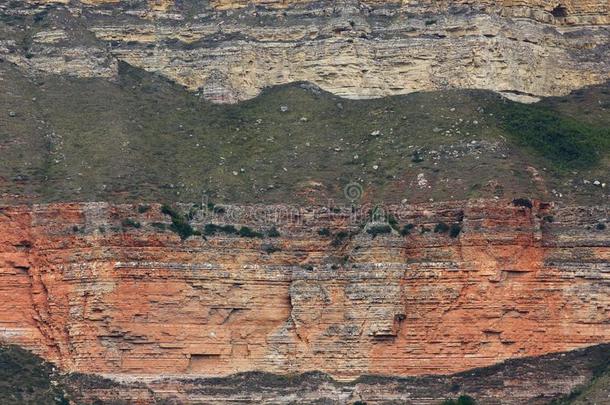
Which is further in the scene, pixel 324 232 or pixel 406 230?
pixel 324 232

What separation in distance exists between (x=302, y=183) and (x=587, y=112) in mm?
13008

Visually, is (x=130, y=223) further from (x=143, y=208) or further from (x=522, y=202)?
(x=522, y=202)

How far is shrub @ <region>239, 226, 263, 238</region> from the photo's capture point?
101 meters

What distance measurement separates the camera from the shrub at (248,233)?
333 ft

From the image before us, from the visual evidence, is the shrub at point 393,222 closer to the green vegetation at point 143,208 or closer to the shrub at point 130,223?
the green vegetation at point 143,208

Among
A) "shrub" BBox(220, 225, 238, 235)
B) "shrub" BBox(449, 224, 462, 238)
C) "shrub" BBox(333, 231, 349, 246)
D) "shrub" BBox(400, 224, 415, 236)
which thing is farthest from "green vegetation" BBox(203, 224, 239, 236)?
"shrub" BBox(449, 224, 462, 238)

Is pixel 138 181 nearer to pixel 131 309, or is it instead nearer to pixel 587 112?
pixel 131 309

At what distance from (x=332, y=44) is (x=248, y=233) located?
505 inches

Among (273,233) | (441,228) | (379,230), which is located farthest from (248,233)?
(441,228)

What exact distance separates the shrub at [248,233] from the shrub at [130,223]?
3.97 metres

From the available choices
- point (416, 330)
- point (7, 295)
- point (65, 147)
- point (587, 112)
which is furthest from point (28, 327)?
point (587, 112)

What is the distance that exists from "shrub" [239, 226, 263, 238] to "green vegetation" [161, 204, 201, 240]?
1.66 meters

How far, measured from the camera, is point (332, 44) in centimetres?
11125

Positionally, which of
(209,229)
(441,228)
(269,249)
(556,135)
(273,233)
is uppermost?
(556,135)
